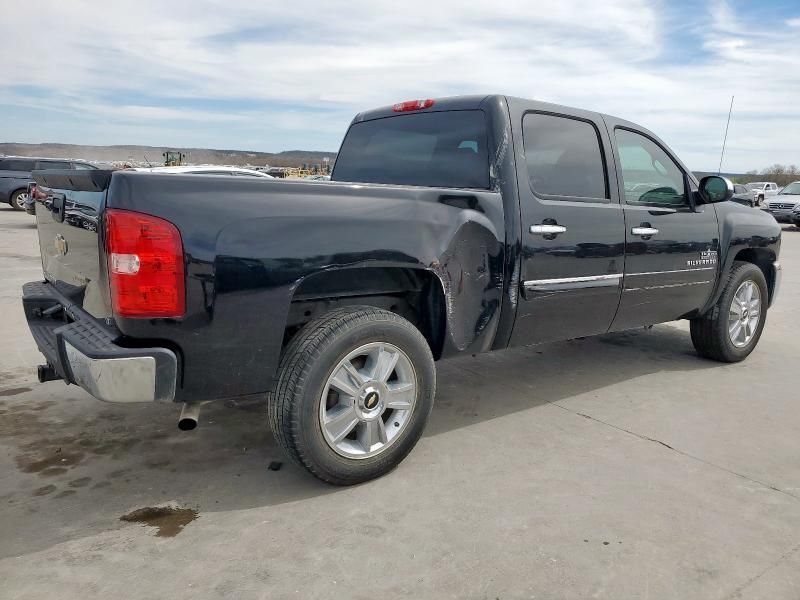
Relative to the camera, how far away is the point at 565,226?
11.8ft

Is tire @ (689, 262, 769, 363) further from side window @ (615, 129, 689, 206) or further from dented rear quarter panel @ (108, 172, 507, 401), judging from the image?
dented rear quarter panel @ (108, 172, 507, 401)

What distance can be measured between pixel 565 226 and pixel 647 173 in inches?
47.1

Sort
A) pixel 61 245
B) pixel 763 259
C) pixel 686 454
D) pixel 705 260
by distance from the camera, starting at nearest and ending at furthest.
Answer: pixel 61 245, pixel 686 454, pixel 705 260, pixel 763 259

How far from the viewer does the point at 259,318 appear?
Result: 8.53 feet

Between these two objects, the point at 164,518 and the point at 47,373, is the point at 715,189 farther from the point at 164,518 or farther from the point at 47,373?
the point at 47,373

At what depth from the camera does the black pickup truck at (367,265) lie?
2.42 m

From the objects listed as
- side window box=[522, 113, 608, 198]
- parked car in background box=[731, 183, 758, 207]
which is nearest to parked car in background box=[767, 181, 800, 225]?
parked car in background box=[731, 183, 758, 207]

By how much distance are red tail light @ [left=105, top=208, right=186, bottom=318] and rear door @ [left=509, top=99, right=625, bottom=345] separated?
72.0 inches

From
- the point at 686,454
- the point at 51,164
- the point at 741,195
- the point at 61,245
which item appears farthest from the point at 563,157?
the point at 51,164

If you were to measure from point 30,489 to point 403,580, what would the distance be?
1.77 metres

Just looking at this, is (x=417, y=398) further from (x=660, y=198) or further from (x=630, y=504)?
(x=660, y=198)

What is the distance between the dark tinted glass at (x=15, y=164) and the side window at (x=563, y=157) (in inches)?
787

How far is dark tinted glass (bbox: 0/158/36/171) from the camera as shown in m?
19.2

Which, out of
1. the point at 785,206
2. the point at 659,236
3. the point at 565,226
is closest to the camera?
A: the point at 565,226
